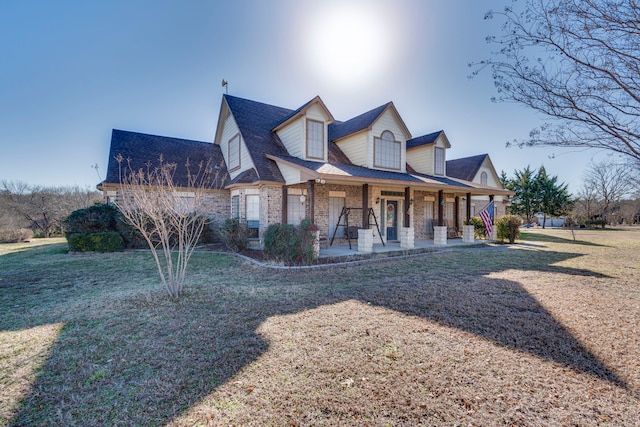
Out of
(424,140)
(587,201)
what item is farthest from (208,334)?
(587,201)

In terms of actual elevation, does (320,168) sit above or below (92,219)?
above

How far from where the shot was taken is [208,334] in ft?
13.4

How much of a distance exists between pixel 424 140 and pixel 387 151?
3.65m

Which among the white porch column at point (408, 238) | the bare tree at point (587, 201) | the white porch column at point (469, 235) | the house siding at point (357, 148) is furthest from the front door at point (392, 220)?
the bare tree at point (587, 201)

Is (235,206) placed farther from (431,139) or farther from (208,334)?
(431,139)

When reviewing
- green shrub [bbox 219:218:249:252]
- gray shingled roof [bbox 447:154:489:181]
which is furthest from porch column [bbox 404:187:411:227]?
gray shingled roof [bbox 447:154:489:181]

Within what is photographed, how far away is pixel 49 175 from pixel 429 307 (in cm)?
3694

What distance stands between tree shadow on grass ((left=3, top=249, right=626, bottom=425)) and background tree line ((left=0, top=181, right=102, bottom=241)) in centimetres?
2501

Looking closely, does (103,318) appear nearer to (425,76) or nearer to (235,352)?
(235,352)

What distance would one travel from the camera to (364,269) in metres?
8.69

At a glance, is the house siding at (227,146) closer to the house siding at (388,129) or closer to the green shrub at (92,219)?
the green shrub at (92,219)

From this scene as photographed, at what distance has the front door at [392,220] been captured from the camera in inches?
579

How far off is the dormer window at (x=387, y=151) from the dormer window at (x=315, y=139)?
2.86 metres

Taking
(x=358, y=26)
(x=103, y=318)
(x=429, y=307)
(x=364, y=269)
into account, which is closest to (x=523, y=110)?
(x=429, y=307)
